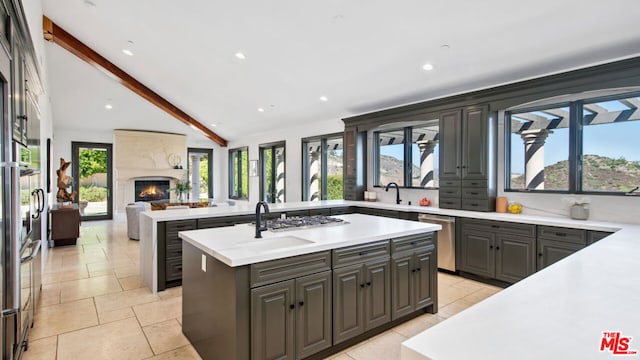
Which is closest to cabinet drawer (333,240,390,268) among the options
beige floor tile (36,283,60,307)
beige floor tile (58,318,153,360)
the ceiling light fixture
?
beige floor tile (58,318,153,360)

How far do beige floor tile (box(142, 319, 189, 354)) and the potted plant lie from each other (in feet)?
21.8

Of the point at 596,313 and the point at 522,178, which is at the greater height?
the point at 522,178

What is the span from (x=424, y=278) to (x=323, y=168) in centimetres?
474

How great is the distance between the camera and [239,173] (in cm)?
1101

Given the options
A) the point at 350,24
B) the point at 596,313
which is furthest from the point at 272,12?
the point at 596,313

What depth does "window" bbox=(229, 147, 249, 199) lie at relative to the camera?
10.6 m

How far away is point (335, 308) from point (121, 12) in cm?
472

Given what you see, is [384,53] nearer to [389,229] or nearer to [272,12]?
[272,12]

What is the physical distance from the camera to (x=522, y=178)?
448cm

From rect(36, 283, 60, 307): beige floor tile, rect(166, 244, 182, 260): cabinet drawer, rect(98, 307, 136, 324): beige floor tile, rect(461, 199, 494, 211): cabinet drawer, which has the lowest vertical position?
rect(98, 307, 136, 324): beige floor tile

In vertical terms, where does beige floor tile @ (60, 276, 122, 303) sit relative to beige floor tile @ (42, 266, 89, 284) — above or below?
below

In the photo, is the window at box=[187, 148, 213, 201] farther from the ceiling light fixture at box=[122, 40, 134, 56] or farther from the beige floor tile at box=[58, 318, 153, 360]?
the beige floor tile at box=[58, 318, 153, 360]

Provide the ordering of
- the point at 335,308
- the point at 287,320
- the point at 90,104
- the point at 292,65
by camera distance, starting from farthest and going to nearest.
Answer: the point at 90,104 → the point at 292,65 → the point at 335,308 → the point at 287,320

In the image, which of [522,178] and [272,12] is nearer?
[272,12]
